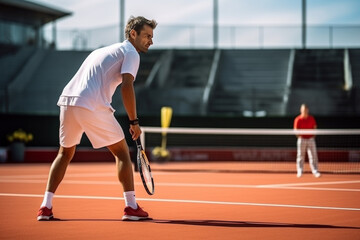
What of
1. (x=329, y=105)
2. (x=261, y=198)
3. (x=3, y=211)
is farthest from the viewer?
(x=329, y=105)

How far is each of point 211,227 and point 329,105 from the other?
22.9 m

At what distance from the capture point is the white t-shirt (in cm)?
737

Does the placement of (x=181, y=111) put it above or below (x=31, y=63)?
below

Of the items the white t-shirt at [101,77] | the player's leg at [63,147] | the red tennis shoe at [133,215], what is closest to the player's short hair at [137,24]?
the white t-shirt at [101,77]

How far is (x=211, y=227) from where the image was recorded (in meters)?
7.05

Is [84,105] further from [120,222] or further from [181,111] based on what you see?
[181,111]

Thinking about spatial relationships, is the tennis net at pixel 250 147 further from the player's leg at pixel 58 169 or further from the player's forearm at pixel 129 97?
the player's forearm at pixel 129 97

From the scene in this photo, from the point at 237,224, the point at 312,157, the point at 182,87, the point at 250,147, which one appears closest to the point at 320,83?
the point at 182,87

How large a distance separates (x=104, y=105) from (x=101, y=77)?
0.30 metres

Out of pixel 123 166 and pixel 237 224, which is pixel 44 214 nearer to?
pixel 123 166

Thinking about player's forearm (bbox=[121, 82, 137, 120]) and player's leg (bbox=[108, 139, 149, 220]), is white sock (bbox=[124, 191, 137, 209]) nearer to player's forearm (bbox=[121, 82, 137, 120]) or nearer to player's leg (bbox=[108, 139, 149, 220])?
player's leg (bbox=[108, 139, 149, 220])

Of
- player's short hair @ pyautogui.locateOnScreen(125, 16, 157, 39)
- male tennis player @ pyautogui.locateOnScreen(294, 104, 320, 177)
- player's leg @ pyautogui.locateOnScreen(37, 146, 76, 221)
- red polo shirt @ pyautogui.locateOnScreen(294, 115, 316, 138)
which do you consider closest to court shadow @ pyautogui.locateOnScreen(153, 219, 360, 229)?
player's leg @ pyautogui.locateOnScreen(37, 146, 76, 221)

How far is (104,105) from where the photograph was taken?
742 centimetres

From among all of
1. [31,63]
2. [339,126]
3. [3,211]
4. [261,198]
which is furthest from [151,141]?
[3,211]
